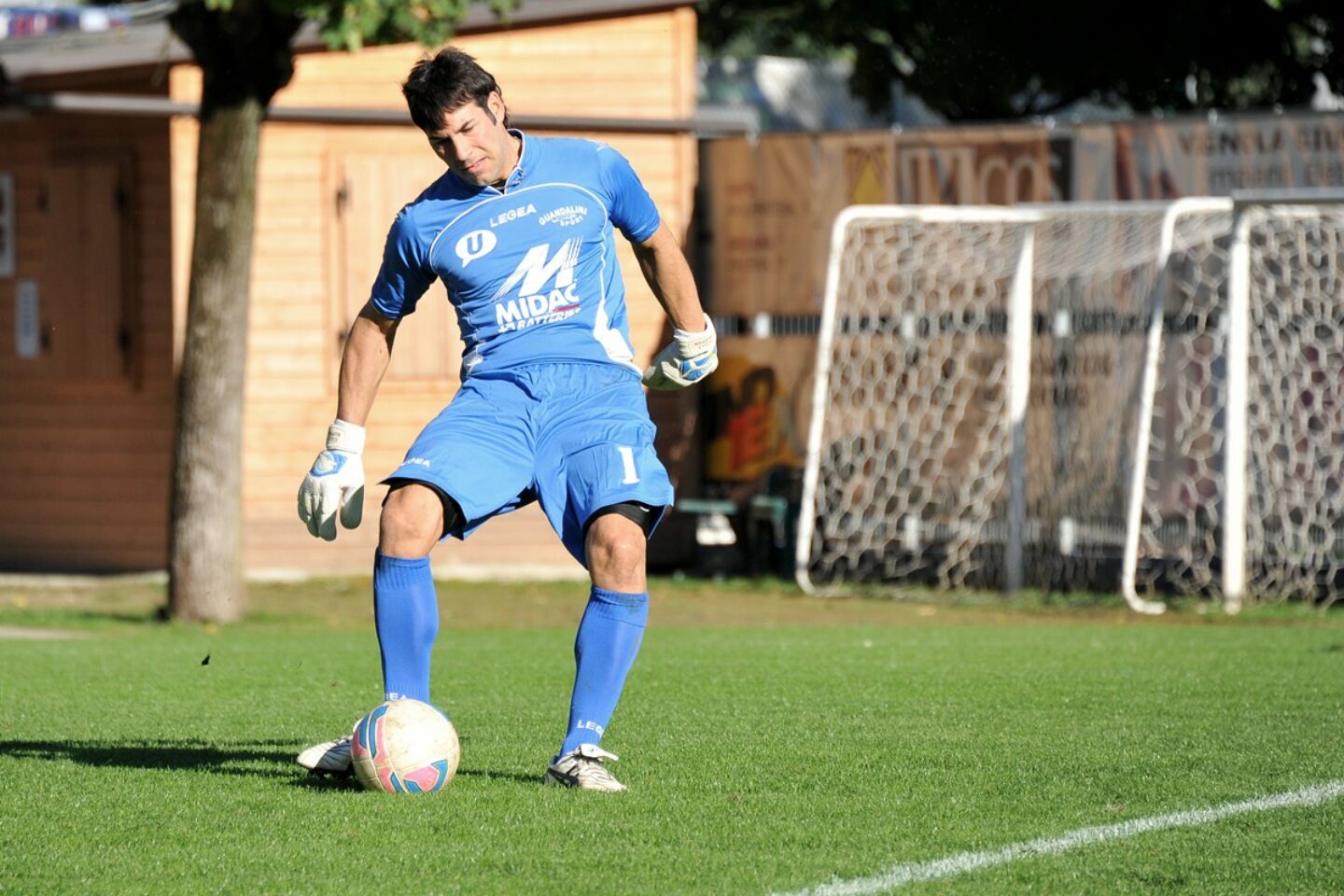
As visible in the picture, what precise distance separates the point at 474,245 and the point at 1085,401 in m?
10.3

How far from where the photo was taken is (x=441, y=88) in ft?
20.0

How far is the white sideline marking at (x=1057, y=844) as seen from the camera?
190 inches

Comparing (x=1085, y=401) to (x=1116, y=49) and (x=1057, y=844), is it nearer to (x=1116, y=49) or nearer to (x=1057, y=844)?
(x=1116, y=49)

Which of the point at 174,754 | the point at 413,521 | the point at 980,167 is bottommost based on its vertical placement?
the point at 174,754

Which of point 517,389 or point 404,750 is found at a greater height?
point 517,389

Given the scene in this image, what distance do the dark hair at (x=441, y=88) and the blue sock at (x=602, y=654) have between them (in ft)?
5.04

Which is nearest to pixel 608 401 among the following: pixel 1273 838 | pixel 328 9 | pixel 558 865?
pixel 558 865

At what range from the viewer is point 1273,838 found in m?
5.39

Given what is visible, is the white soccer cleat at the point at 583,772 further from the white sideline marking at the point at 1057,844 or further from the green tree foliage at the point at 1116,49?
the green tree foliage at the point at 1116,49

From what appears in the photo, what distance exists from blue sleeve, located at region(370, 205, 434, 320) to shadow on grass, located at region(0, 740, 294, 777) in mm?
1555

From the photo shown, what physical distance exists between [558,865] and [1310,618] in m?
9.88

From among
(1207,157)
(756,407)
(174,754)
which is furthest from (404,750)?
(756,407)

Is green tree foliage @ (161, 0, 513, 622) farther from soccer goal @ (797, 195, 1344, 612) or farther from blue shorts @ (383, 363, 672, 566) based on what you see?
blue shorts @ (383, 363, 672, 566)

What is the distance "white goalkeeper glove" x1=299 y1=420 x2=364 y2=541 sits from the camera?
643cm
